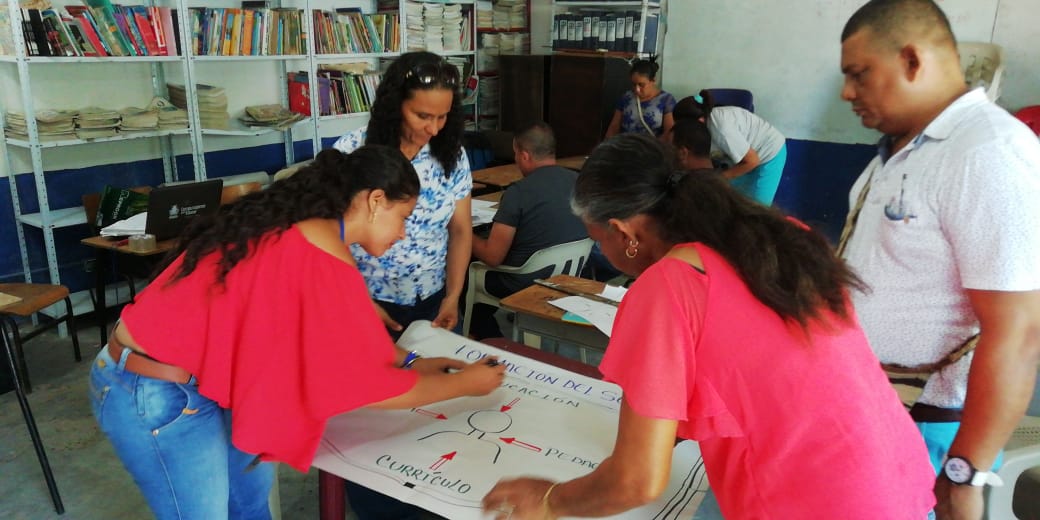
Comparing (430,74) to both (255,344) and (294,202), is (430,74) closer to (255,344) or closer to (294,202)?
(294,202)

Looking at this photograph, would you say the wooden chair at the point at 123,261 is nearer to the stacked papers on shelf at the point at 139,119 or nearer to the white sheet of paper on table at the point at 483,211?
the stacked papers on shelf at the point at 139,119

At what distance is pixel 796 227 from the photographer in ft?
3.36

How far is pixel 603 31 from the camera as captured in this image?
6.33 m

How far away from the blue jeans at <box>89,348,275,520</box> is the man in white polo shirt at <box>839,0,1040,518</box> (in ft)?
4.01

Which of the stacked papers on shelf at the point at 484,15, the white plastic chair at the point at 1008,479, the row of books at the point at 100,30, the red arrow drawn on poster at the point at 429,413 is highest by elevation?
the stacked papers on shelf at the point at 484,15

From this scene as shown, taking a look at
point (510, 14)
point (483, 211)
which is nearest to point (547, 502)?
point (483, 211)

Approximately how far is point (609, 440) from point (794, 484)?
57cm

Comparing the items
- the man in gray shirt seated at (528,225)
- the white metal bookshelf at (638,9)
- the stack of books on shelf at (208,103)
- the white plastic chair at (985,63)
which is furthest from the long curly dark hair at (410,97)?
the white plastic chair at (985,63)

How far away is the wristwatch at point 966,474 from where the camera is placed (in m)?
1.20

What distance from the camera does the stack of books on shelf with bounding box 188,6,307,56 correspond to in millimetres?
4215

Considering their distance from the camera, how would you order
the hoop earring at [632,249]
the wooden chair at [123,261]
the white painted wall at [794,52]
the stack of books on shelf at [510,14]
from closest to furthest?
the hoop earring at [632,249]
the wooden chair at [123,261]
the white painted wall at [794,52]
the stack of books on shelf at [510,14]

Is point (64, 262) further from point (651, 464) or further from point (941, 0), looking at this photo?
point (941, 0)

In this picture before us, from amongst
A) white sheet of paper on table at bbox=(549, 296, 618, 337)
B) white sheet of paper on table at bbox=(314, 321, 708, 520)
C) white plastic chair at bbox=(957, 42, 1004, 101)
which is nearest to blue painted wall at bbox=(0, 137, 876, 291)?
white plastic chair at bbox=(957, 42, 1004, 101)

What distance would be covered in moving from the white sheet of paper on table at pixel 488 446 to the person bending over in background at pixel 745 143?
289 centimetres
